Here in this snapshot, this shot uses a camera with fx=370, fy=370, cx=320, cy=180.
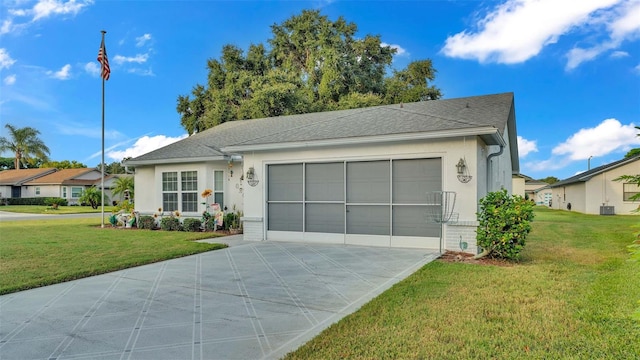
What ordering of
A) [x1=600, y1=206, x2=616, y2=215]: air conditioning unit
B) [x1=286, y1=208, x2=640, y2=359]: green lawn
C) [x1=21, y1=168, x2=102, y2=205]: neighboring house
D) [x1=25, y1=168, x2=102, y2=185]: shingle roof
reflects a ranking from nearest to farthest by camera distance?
[x1=286, y1=208, x2=640, y2=359]: green lawn
[x1=600, y1=206, x2=616, y2=215]: air conditioning unit
[x1=25, y1=168, x2=102, y2=185]: shingle roof
[x1=21, y1=168, x2=102, y2=205]: neighboring house

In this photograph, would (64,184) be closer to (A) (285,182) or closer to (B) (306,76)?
(B) (306,76)

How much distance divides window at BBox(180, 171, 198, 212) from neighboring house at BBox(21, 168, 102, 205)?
2956 centimetres

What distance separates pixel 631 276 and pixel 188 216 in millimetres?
12478

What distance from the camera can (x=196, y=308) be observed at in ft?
14.7

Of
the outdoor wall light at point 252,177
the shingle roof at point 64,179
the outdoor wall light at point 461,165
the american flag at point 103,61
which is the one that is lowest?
the outdoor wall light at point 252,177

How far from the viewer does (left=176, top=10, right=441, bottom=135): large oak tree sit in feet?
85.0

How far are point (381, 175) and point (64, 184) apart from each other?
1504 inches

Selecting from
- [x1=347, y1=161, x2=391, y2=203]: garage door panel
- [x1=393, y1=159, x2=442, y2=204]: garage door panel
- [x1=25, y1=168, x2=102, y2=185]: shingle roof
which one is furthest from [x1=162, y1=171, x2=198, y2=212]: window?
[x1=25, y1=168, x2=102, y2=185]: shingle roof

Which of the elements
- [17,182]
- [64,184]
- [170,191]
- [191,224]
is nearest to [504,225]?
[191,224]

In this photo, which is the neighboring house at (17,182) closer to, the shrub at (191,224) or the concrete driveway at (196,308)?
the shrub at (191,224)

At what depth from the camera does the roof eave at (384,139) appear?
25.8ft

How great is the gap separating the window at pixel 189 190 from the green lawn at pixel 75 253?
1759mm

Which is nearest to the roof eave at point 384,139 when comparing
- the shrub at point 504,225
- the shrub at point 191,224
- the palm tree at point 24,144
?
the shrub at point 504,225

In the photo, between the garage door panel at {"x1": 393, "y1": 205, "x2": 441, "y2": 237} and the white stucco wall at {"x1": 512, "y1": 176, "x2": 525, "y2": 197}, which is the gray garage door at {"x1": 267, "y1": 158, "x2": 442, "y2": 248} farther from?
the white stucco wall at {"x1": 512, "y1": 176, "x2": 525, "y2": 197}
